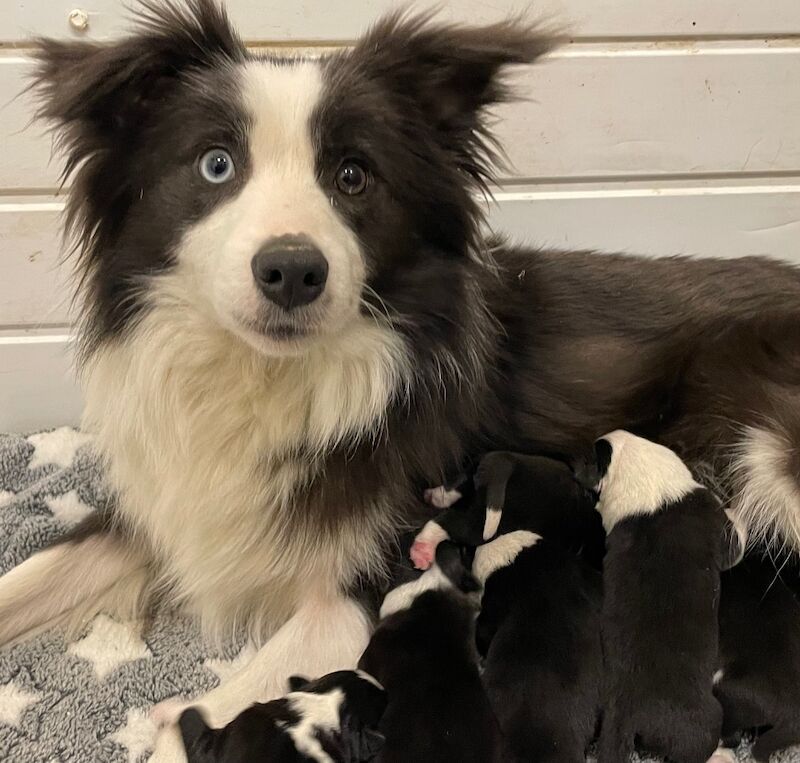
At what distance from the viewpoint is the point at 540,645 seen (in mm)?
1697

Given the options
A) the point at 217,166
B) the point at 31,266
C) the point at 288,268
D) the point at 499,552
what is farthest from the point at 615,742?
the point at 31,266

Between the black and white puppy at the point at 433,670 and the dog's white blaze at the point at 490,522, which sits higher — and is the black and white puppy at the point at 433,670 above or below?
below

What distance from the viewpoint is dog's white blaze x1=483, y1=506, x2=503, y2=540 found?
1.95 m

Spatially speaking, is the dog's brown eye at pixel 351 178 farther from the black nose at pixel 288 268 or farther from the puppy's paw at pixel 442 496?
the puppy's paw at pixel 442 496

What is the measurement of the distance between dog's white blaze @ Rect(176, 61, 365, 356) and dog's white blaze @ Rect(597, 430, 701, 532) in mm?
717

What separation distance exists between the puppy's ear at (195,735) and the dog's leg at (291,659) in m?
0.02

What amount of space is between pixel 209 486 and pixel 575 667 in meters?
0.86

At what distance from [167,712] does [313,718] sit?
450 mm

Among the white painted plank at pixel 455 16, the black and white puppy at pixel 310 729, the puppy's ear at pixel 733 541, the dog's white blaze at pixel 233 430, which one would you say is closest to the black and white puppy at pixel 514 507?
the dog's white blaze at pixel 233 430

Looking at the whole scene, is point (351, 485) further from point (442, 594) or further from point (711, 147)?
point (711, 147)

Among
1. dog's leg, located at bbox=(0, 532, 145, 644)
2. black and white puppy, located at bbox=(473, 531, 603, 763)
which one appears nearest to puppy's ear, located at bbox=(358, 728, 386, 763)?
black and white puppy, located at bbox=(473, 531, 603, 763)

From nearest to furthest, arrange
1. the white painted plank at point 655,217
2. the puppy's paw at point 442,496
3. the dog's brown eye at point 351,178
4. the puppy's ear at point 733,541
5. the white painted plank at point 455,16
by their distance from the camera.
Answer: the dog's brown eye at point 351,178, the puppy's ear at point 733,541, the puppy's paw at point 442,496, the white painted plank at point 455,16, the white painted plank at point 655,217

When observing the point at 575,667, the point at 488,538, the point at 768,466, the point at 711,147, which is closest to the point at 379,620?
the point at 488,538

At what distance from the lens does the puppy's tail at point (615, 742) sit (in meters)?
1.61
